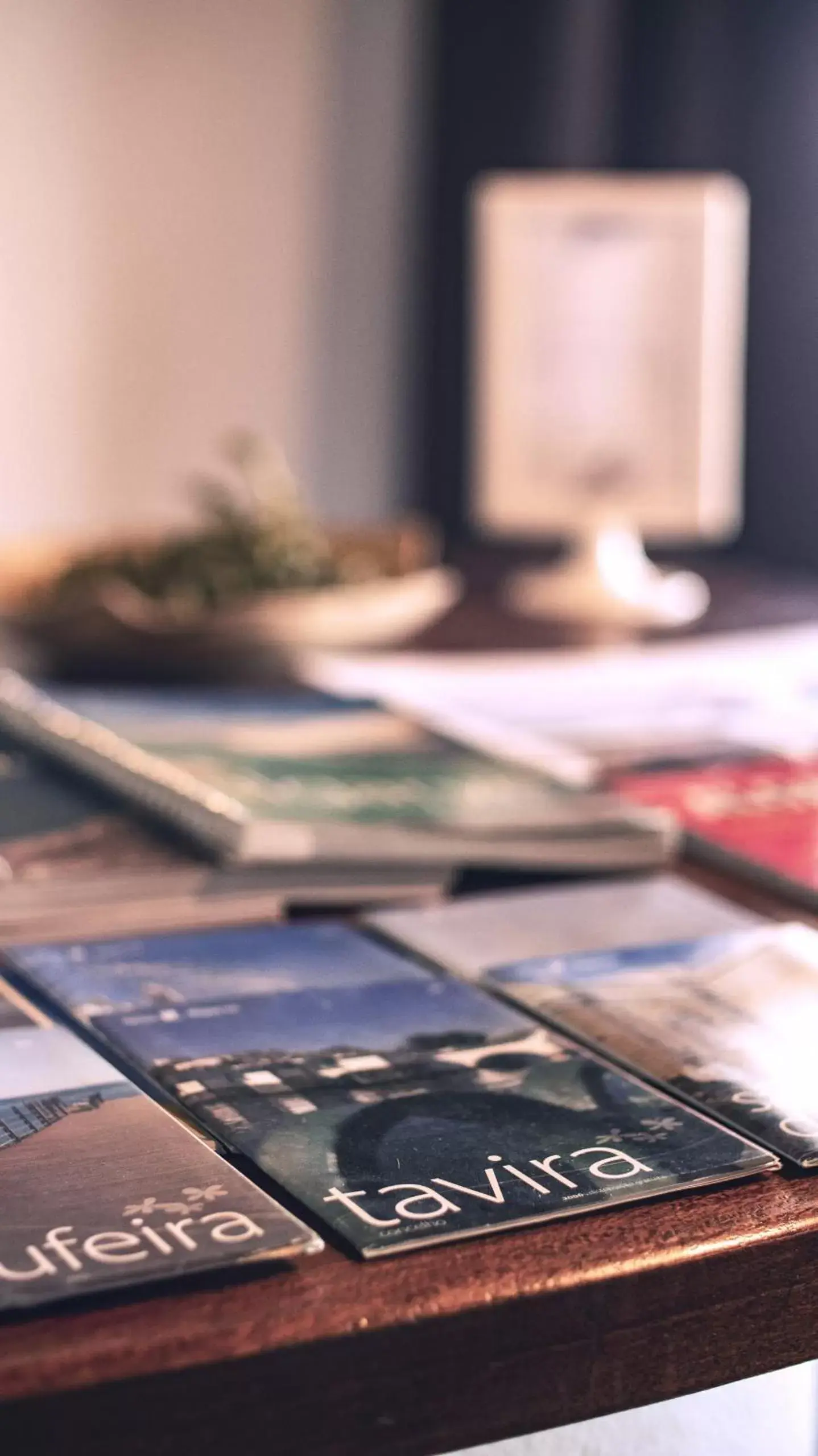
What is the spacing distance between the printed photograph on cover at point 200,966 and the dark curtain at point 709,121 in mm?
1984

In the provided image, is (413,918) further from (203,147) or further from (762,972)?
(203,147)

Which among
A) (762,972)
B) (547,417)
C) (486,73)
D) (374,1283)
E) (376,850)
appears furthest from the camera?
(486,73)

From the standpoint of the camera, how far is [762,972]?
0.65 m

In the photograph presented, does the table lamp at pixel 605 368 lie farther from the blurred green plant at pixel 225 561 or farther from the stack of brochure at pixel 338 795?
the stack of brochure at pixel 338 795

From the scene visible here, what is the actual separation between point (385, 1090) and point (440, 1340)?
120 millimetres

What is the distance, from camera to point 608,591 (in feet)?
5.14

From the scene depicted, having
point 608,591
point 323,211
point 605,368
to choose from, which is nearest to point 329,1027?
point 608,591

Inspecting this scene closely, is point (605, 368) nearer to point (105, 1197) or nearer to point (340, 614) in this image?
point (340, 614)

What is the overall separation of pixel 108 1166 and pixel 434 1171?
3.5 inches

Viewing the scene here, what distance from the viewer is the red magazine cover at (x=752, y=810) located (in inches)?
31.2

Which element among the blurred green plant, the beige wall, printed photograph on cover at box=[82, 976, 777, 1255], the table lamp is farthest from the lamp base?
the beige wall

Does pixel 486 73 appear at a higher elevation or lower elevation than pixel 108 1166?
higher

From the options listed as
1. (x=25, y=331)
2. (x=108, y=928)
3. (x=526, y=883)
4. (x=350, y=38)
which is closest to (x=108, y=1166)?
(x=108, y=928)

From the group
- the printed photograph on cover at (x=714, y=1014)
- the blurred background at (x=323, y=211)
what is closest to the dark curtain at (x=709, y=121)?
the blurred background at (x=323, y=211)
